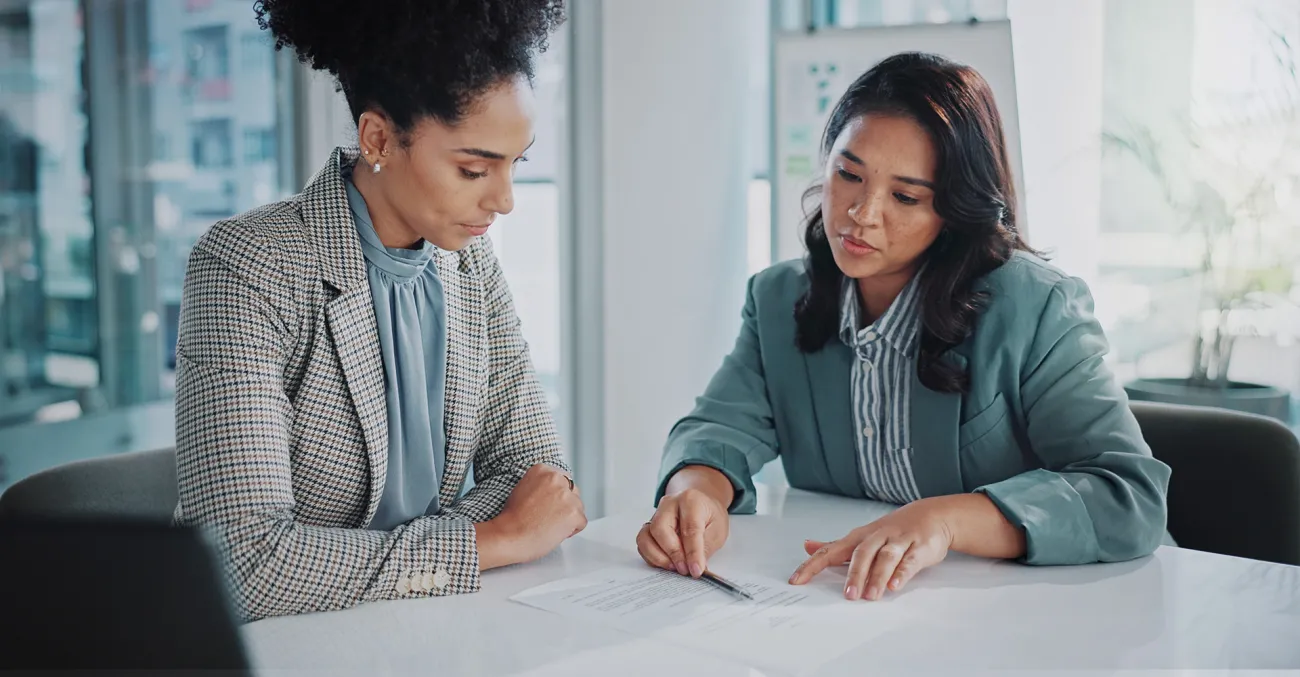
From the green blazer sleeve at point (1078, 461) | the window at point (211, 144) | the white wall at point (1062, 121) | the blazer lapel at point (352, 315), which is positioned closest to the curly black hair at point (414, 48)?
the blazer lapel at point (352, 315)

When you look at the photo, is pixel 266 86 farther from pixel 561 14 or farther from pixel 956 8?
pixel 956 8

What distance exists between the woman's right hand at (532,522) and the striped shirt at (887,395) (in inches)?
20.8

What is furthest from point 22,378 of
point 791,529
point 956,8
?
point 956,8

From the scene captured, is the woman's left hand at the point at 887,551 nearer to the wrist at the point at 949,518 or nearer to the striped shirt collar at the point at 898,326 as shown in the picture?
the wrist at the point at 949,518

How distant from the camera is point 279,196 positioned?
9.41 ft

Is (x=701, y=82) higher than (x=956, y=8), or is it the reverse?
(x=956, y=8)

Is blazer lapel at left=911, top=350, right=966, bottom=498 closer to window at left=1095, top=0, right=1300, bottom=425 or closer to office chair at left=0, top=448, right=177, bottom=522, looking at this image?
office chair at left=0, top=448, right=177, bottom=522

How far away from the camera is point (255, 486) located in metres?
1.15

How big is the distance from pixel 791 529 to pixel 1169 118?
93.8 inches

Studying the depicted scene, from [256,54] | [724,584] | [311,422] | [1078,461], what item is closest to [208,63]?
[256,54]

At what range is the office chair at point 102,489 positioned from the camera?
138 cm

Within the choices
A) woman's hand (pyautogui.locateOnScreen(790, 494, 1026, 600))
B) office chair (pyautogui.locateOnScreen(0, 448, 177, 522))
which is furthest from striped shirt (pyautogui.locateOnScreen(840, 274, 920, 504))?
office chair (pyautogui.locateOnScreen(0, 448, 177, 522))

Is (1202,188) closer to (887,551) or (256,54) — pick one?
(887,551)

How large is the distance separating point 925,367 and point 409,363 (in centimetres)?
76
